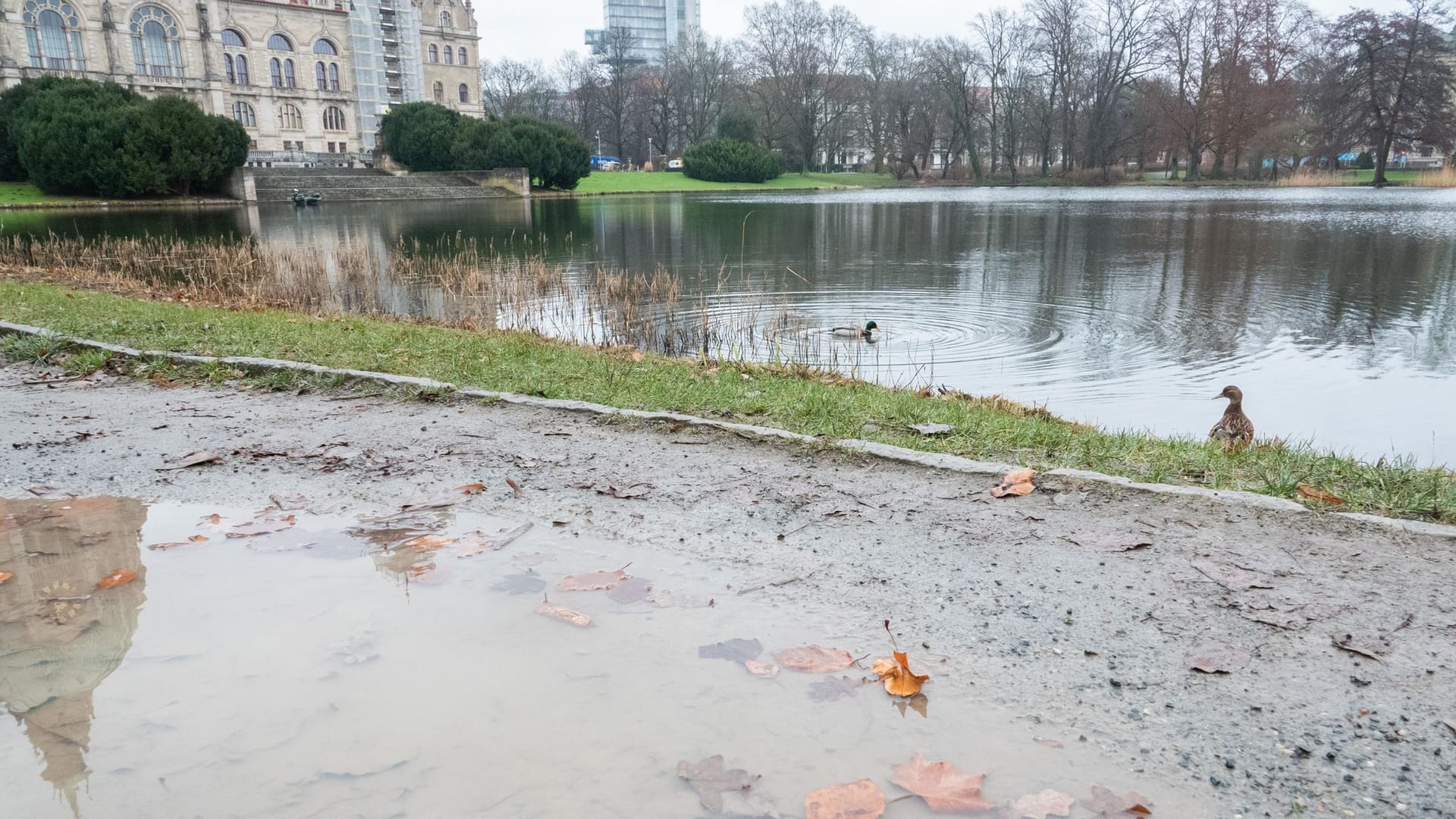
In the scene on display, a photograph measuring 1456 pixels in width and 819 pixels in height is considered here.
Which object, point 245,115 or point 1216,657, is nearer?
point 1216,657

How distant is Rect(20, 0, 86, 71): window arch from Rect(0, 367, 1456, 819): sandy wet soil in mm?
71317

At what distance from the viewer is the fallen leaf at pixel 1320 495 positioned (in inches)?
169

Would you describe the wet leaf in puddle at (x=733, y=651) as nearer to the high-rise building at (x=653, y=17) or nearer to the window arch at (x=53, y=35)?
the window arch at (x=53, y=35)

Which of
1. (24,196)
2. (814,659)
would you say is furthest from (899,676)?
(24,196)

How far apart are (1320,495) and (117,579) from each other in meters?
5.10

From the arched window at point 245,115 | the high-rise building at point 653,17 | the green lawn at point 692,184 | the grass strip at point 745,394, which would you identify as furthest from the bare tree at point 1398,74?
the high-rise building at point 653,17

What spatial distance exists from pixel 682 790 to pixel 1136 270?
752 inches

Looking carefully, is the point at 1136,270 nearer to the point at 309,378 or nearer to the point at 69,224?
the point at 309,378

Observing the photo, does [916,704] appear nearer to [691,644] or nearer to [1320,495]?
[691,644]

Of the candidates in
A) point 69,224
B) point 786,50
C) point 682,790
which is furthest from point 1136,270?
point 786,50

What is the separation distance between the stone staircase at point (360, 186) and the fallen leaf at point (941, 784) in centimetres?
5589

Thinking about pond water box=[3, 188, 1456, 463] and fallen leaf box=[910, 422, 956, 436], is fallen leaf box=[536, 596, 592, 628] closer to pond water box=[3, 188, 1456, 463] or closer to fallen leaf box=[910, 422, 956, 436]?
fallen leaf box=[910, 422, 956, 436]

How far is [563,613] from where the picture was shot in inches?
Result: 136

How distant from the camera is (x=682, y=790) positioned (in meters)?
2.49
